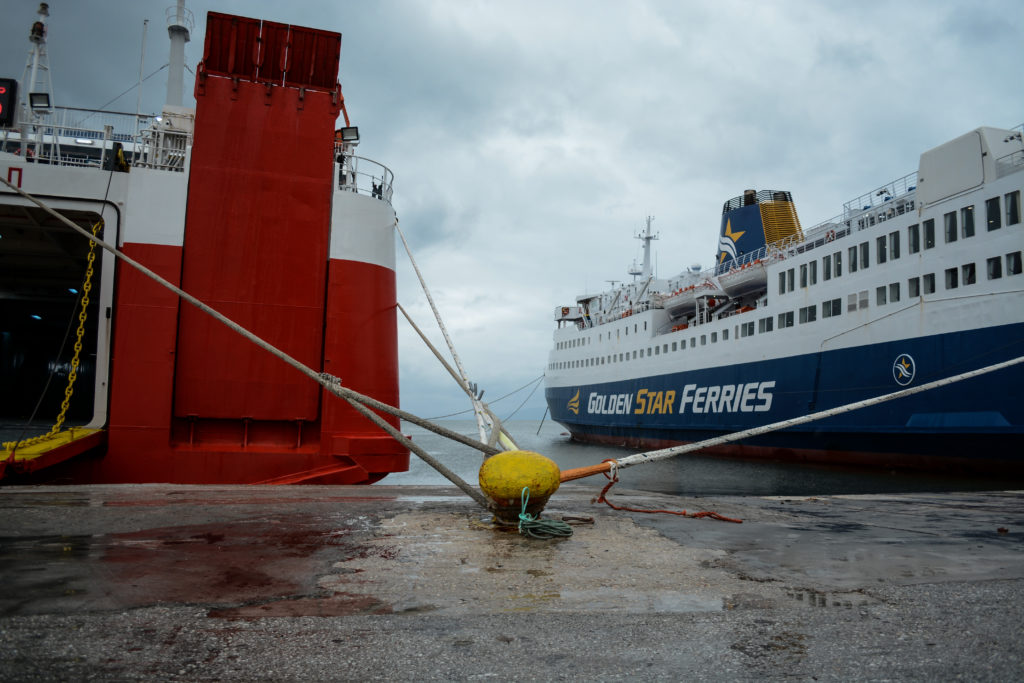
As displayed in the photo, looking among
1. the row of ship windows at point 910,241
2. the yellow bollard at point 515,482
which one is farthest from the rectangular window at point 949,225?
the yellow bollard at point 515,482

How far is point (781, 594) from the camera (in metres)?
3.60

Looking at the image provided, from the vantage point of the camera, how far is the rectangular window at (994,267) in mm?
16969

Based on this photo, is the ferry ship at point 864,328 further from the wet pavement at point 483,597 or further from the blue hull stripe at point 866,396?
the wet pavement at point 483,597

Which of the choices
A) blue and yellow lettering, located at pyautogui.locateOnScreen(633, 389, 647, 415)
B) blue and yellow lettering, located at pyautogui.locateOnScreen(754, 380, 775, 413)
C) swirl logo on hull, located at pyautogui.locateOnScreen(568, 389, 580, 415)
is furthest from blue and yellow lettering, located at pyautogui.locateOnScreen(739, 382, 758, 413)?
swirl logo on hull, located at pyautogui.locateOnScreen(568, 389, 580, 415)

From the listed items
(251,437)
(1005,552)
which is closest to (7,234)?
(251,437)

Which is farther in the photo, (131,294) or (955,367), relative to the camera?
(955,367)

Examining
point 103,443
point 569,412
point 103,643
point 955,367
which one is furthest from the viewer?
point 569,412

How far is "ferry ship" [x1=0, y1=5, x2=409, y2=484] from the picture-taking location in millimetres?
9328

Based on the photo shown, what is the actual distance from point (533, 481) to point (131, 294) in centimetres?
720

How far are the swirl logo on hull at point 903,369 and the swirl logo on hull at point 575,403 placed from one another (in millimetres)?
24207

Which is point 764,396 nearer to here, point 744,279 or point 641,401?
point 744,279

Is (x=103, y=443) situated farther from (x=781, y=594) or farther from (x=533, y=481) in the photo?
(x=781, y=594)

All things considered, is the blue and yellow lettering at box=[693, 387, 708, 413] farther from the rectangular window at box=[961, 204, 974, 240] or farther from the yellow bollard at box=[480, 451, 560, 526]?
the yellow bollard at box=[480, 451, 560, 526]

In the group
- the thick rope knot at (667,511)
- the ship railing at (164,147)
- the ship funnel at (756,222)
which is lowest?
the thick rope knot at (667,511)
